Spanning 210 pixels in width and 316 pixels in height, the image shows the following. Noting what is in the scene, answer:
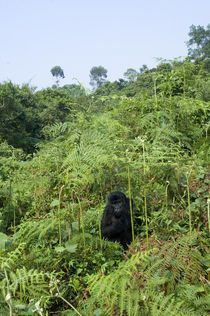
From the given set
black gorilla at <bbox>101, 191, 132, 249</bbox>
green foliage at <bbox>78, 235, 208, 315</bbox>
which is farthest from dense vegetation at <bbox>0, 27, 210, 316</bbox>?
black gorilla at <bbox>101, 191, 132, 249</bbox>

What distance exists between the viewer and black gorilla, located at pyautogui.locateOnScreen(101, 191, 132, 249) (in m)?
2.47

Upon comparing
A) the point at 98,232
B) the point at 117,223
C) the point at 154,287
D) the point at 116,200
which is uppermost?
the point at 116,200

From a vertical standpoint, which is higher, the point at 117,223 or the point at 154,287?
the point at 117,223

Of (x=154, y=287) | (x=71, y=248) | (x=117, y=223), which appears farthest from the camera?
(x=117, y=223)

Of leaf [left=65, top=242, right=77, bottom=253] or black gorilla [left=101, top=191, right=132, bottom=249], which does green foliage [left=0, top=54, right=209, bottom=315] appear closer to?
leaf [left=65, top=242, right=77, bottom=253]

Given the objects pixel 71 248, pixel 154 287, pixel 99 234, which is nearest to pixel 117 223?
pixel 99 234

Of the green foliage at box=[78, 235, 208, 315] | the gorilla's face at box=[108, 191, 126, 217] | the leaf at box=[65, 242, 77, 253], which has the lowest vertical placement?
the green foliage at box=[78, 235, 208, 315]

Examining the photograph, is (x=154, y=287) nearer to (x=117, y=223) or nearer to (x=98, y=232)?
(x=117, y=223)

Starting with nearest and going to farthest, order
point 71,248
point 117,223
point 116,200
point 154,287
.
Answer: point 154,287, point 71,248, point 117,223, point 116,200

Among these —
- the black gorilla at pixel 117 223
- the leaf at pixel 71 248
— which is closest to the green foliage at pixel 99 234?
the leaf at pixel 71 248

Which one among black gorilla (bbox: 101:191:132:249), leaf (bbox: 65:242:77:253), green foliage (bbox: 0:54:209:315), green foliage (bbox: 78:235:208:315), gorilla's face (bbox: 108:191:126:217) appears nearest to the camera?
green foliage (bbox: 78:235:208:315)

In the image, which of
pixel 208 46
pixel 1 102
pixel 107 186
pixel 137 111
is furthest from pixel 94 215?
pixel 208 46

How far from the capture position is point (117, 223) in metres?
2.47

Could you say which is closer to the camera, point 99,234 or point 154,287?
point 154,287
